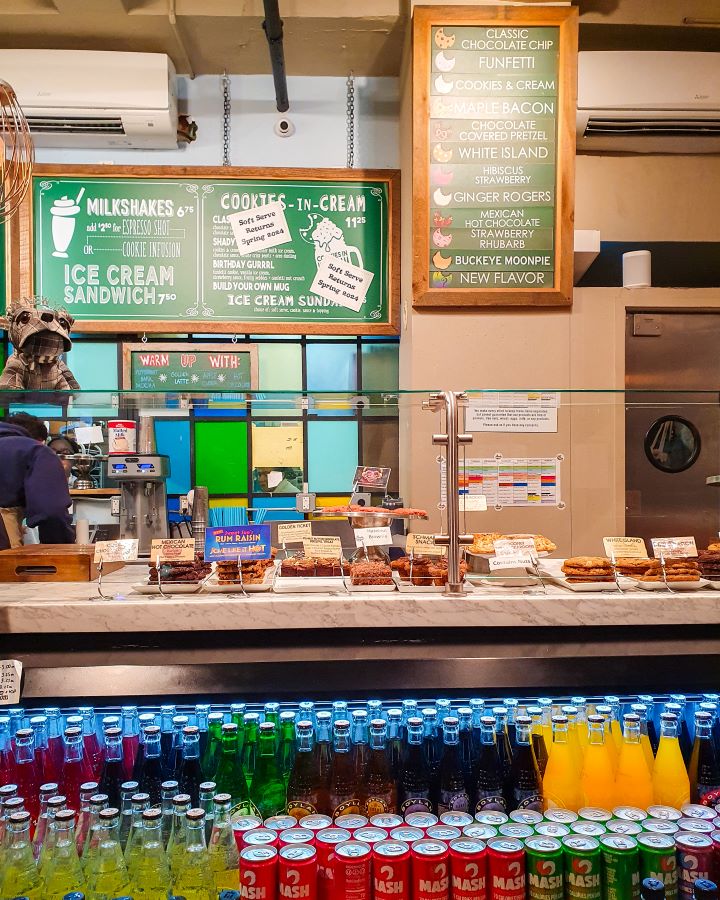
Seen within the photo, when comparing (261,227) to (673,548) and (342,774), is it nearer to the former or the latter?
(673,548)

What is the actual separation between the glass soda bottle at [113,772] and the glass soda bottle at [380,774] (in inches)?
20.4

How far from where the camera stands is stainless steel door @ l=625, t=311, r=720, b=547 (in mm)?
1957

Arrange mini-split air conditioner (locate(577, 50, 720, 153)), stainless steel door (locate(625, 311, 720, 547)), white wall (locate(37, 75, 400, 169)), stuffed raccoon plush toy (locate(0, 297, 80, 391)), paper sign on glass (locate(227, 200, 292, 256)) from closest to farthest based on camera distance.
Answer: stainless steel door (locate(625, 311, 720, 547))
stuffed raccoon plush toy (locate(0, 297, 80, 391))
mini-split air conditioner (locate(577, 50, 720, 153))
paper sign on glass (locate(227, 200, 292, 256))
white wall (locate(37, 75, 400, 169))

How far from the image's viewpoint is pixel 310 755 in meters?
1.64

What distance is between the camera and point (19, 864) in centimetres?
137

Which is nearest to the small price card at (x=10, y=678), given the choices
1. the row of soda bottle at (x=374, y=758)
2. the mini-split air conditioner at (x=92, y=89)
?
the row of soda bottle at (x=374, y=758)

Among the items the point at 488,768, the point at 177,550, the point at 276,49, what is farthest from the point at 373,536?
the point at 276,49

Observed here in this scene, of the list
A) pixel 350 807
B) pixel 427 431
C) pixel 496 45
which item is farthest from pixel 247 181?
pixel 350 807

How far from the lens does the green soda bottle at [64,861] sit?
1379 millimetres

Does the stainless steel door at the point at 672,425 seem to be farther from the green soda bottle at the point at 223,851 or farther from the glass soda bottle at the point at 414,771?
the green soda bottle at the point at 223,851

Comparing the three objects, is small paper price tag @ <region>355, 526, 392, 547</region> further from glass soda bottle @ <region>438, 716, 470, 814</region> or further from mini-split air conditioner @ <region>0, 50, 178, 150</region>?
mini-split air conditioner @ <region>0, 50, 178, 150</region>

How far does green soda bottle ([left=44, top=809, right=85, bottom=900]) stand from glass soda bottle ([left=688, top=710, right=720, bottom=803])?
4.12 ft

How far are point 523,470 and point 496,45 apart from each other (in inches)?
91.1

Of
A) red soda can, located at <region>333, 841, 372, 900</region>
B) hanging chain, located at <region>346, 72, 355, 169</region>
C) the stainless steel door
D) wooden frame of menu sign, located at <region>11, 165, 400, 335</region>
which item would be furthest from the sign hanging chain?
red soda can, located at <region>333, 841, 372, 900</region>
